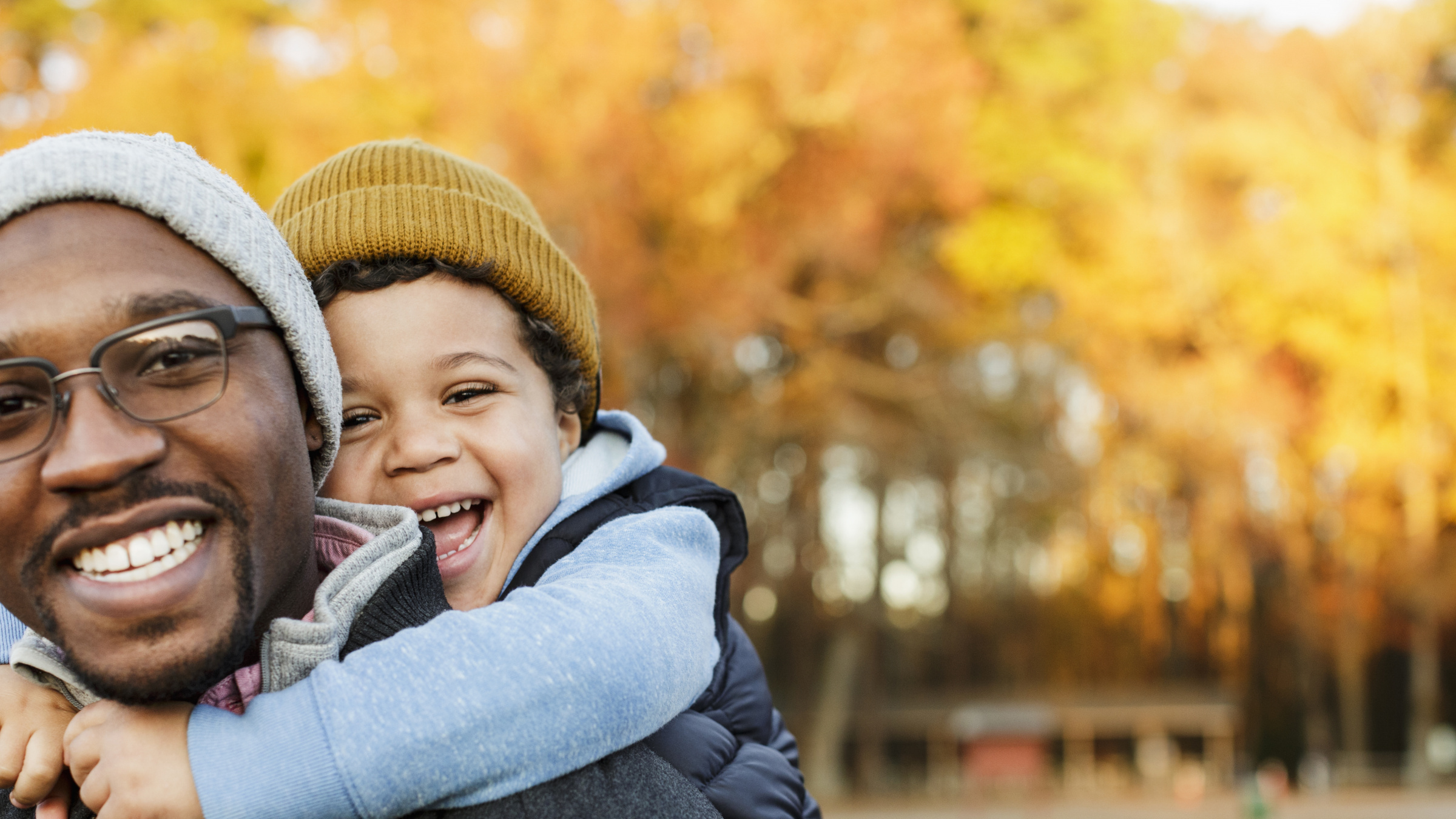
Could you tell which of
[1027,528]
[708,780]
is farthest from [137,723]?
[1027,528]

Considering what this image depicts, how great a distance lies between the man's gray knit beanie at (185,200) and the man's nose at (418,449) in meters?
0.31

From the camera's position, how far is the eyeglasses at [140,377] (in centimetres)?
127

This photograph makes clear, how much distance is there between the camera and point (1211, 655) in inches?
1007

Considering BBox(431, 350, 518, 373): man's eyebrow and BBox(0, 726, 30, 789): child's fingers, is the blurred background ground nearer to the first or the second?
BBox(431, 350, 518, 373): man's eyebrow

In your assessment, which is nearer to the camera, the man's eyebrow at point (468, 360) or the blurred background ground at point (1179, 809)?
the man's eyebrow at point (468, 360)

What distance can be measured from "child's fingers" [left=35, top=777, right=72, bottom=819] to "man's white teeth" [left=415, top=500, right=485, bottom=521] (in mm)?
653

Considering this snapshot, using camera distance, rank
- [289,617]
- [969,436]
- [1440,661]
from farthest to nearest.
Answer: [1440,661], [969,436], [289,617]

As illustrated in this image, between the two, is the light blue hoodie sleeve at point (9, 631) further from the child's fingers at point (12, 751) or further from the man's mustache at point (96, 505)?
the man's mustache at point (96, 505)

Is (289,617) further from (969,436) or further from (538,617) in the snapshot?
(969,436)

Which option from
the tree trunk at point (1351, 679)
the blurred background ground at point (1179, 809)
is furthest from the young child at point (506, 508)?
the tree trunk at point (1351, 679)

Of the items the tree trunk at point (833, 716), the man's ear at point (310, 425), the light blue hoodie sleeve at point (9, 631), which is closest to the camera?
the man's ear at point (310, 425)

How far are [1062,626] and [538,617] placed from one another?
26.9 metres

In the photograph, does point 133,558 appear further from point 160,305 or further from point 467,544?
point 467,544

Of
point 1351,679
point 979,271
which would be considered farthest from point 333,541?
point 1351,679
